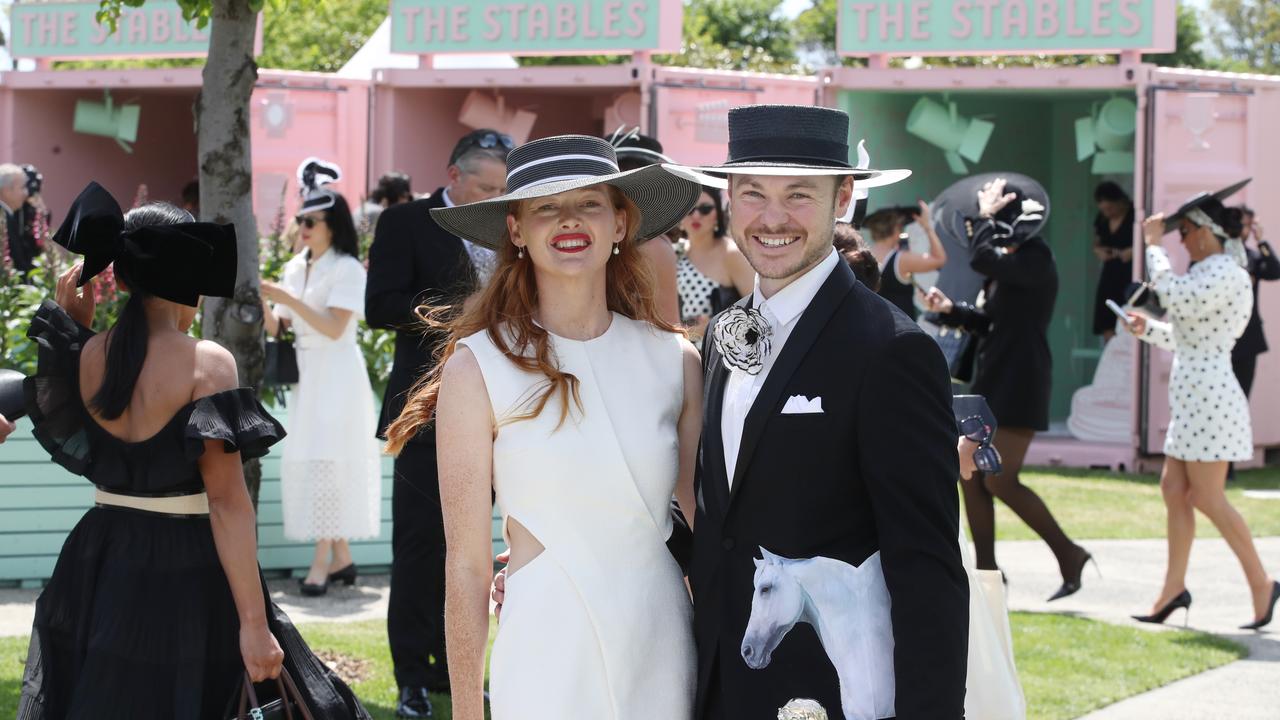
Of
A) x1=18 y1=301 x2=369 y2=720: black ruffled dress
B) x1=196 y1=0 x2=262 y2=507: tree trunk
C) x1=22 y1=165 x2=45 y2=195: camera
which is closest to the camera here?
x1=18 y1=301 x2=369 y2=720: black ruffled dress

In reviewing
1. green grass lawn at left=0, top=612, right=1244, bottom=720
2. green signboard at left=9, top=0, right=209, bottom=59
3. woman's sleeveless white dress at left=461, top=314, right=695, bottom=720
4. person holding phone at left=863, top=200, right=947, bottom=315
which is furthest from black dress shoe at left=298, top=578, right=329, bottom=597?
green signboard at left=9, top=0, right=209, bottom=59

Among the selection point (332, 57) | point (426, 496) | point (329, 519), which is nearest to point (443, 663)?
point (426, 496)

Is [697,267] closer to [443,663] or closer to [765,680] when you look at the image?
[443,663]

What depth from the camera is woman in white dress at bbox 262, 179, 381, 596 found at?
7.21 m

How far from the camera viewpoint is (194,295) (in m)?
3.70

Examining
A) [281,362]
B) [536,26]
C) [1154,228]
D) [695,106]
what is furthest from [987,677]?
[536,26]

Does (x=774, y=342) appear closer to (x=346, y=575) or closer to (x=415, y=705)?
(x=415, y=705)

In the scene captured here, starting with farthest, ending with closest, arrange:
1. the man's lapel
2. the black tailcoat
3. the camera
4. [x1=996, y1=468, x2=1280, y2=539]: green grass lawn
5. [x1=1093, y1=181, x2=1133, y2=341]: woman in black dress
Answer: [x1=1093, y1=181, x2=1133, y2=341]: woman in black dress, the camera, [x1=996, y1=468, x2=1280, y2=539]: green grass lawn, the man's lapel, the black tailcoat

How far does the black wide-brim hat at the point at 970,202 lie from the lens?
737 centimetres

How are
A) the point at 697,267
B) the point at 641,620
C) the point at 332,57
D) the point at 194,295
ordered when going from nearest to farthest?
1. the point at 641,620
2. the point at 194,295
3. the point at 697,267
4. the point at 332,57

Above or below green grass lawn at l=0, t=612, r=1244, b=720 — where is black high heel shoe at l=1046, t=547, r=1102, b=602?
above

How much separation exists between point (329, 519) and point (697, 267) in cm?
216

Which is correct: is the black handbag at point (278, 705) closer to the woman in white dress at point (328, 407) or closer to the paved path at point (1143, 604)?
the paved path at point (1143, 604)

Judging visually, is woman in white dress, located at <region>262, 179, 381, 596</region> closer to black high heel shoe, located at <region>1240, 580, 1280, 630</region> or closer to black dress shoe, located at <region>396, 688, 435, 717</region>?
black dress shoe, located at <region>396, 688, 435, 717</region>
